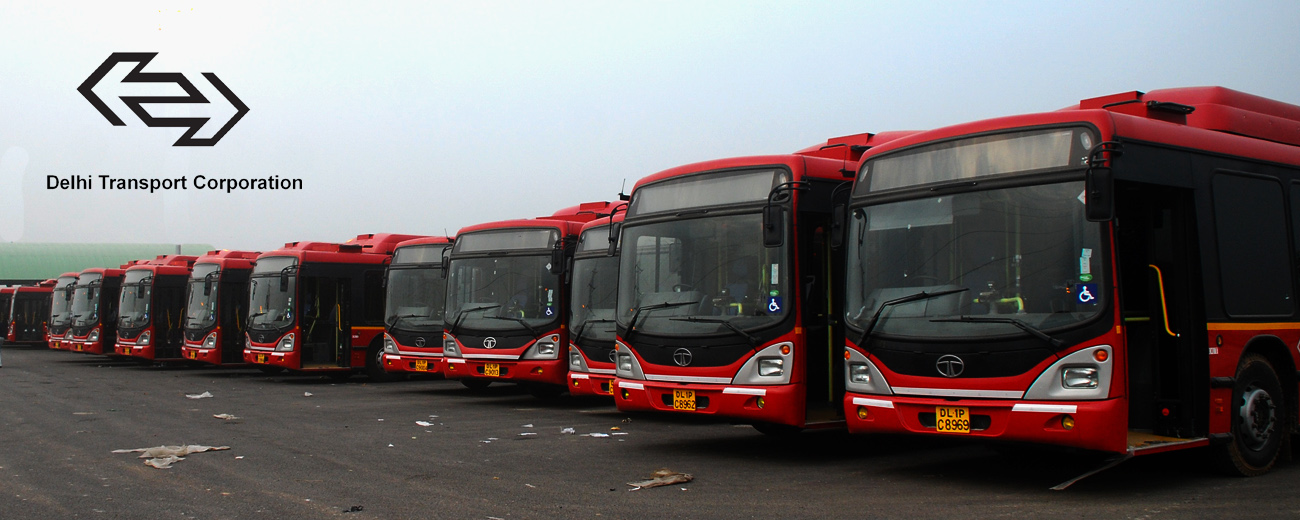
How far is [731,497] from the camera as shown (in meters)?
7.45

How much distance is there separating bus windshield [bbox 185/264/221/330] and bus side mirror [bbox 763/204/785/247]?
1666 cm

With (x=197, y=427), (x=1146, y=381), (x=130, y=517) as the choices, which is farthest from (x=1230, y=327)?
(x=197, y=427)

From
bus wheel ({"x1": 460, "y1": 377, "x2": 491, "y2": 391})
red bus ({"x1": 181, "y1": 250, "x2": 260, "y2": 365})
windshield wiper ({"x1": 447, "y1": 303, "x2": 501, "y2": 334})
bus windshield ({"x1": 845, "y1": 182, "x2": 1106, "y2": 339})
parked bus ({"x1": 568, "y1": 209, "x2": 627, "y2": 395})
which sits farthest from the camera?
red bus ({"x1": 181, "y1": 250, "x2": 260, "y2": 365})

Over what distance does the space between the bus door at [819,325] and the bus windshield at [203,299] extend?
16528 millimetres

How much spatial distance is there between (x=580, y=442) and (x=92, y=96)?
1805 centimetres

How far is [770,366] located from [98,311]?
77.7ft

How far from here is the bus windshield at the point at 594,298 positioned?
13.2 metres

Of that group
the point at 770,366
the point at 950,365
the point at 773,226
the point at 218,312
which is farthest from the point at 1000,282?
the point at 218,312

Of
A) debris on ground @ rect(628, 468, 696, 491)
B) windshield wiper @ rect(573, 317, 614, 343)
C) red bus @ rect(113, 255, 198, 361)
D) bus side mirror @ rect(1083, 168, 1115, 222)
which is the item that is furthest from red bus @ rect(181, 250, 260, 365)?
bus side mirror @ rect(1083, 168, 1115, 222)

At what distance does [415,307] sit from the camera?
1841 centimetres

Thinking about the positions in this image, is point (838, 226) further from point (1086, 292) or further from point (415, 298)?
point (415, 298)

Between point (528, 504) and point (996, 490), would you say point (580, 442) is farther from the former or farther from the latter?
point (996, 490)

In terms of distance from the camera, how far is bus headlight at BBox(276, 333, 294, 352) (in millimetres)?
20344

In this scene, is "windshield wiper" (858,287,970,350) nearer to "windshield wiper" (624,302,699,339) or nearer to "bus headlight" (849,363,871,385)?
"bus headlight" (849,363,871,385)
